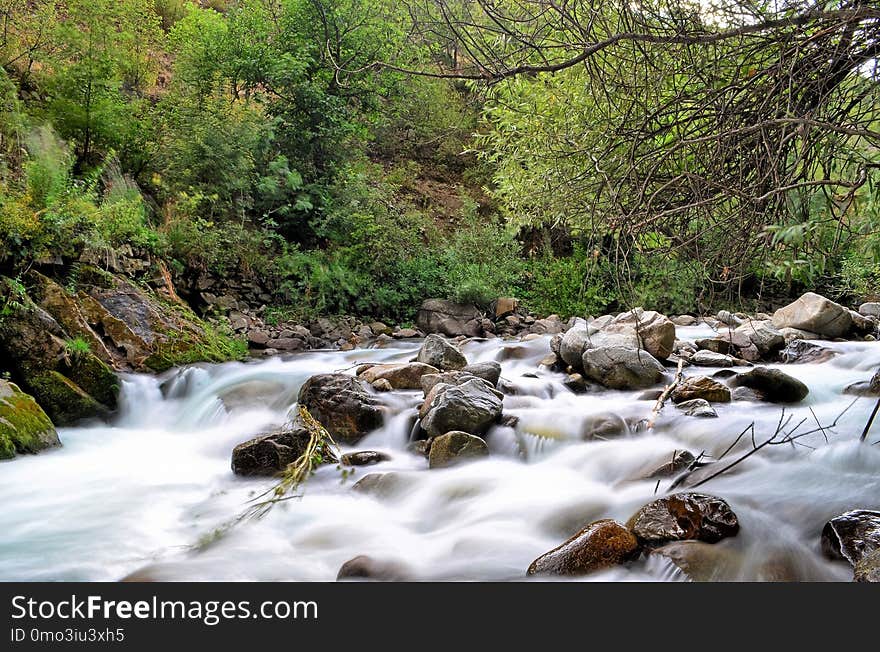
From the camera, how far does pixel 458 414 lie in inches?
202

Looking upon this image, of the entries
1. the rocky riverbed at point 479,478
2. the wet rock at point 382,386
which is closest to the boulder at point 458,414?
the rocky riverbed at point 479,478

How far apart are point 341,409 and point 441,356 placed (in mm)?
2196

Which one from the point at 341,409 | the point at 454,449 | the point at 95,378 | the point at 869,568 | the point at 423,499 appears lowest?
the point at 423,499

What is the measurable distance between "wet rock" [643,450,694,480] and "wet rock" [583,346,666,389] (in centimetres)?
216

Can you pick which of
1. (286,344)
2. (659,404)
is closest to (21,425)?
(286,344)

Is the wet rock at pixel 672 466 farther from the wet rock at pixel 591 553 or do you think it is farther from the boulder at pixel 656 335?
the boulder at pixel 656 335

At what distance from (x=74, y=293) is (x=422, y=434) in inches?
189

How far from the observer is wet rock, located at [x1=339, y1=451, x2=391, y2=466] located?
485cm

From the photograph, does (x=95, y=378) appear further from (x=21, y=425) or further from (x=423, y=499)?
(x=423, y=499)

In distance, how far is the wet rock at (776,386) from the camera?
5.69 meters

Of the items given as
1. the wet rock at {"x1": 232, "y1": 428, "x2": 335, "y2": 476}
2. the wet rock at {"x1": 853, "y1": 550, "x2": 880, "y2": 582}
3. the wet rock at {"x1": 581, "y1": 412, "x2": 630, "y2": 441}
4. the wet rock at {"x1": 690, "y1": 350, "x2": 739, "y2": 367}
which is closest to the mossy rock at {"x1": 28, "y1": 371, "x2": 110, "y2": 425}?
the wet rock at {"x1": 232, "y1": 428, "x2": 335, "y2": 476}

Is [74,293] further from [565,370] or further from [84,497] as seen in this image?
[565,370]

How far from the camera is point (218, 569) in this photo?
10.9ft
